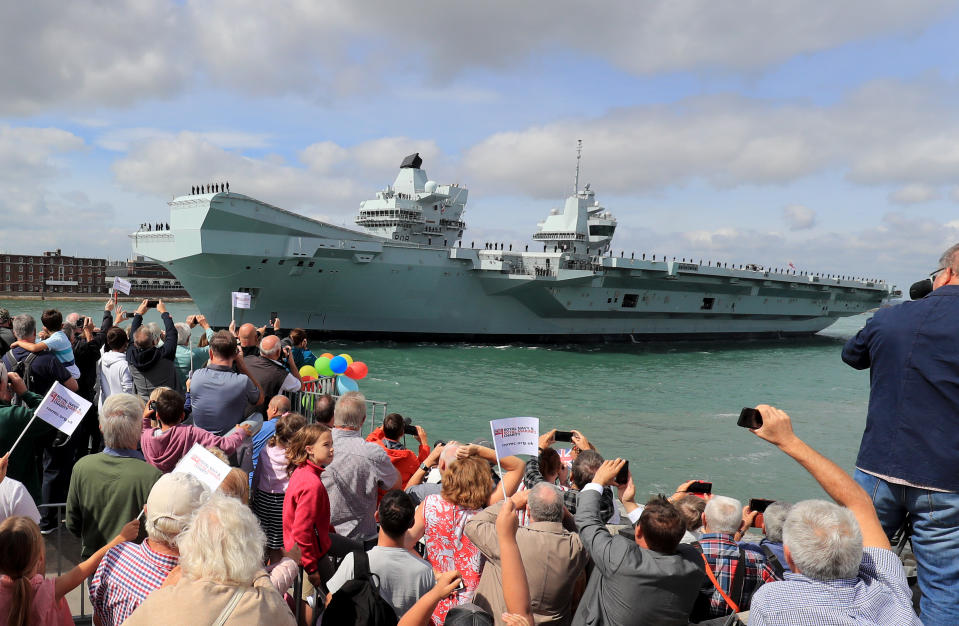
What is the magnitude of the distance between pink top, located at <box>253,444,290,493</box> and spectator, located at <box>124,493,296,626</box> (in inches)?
76.6

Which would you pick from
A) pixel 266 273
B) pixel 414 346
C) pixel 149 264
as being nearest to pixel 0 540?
pixel 266 273

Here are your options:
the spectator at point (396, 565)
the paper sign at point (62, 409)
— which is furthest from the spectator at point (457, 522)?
the paper sign at point (62, 409)

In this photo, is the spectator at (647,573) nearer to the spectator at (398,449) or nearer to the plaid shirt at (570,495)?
the plaid shirt at (570,495)

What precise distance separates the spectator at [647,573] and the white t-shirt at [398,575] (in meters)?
0.75

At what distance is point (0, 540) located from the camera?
212 centimetres

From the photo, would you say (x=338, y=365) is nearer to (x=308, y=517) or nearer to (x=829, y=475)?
(x=308, y=517)

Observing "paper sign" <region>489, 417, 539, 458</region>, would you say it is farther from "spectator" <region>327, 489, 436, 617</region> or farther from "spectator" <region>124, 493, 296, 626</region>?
"spectator" <region>124, 493, 296, 626</region>

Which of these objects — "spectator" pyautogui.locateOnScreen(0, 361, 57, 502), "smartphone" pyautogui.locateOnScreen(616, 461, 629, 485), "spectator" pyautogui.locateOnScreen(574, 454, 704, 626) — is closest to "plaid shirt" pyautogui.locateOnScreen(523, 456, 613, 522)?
"smartphone" pyautogui.locateOnScreen(616, 461, 629, 485)

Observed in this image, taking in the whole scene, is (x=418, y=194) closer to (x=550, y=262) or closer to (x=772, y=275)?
(x=550, y=262)

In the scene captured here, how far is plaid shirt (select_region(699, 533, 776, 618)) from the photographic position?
318cm

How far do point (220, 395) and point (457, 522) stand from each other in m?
2.62

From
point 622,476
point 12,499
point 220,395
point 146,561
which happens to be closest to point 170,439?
point 12,499

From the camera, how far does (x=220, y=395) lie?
499 cm

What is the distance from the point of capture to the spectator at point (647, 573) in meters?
2.68
